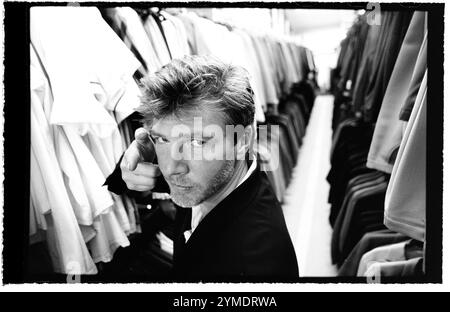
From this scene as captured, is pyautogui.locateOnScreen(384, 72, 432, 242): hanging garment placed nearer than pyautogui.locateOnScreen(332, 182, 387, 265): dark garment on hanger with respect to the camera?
Yes

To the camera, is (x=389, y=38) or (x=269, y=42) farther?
(x=269, y=42)

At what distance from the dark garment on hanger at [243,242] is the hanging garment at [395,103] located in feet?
0.87

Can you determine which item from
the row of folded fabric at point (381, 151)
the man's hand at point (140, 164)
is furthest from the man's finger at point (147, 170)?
the row of folded fabric at point (381, 151)

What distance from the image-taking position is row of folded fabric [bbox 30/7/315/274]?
0.95 metres

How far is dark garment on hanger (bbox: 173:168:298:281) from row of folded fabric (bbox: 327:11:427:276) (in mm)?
179

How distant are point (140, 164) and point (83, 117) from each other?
0.16 metres

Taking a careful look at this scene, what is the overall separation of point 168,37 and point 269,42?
40cm

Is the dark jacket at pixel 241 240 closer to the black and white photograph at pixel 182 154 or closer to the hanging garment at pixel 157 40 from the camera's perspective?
the black and white photograph at pixel 182 154

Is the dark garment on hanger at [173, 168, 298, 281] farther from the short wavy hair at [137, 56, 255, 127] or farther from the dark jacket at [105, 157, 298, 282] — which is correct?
the short wavy hair at [137, 56, 255, 127]

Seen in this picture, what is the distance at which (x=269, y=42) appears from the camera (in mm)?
1361

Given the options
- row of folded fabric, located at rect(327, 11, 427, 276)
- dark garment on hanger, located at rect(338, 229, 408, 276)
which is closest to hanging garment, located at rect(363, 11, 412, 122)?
row of folded fabric, located at rect(327, 11, 427, 276)

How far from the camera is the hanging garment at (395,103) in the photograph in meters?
0.99
